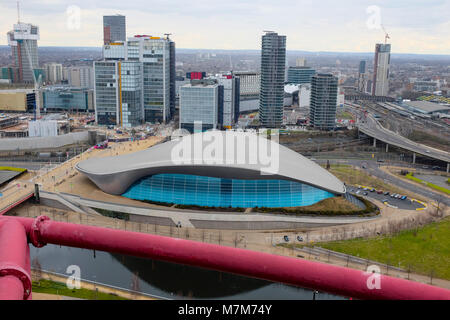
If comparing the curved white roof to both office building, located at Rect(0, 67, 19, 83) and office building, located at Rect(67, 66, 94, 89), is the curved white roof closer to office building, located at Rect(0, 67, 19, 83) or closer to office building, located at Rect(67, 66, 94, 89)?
office building, located at Rect(67, 66, 94, 89)

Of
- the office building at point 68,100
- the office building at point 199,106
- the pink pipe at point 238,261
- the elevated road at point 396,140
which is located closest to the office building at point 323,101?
the elevated road at point 396,140

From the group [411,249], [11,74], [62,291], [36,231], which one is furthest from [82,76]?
[36,231]

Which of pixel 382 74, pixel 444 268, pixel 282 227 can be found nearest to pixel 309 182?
pixel 282 227

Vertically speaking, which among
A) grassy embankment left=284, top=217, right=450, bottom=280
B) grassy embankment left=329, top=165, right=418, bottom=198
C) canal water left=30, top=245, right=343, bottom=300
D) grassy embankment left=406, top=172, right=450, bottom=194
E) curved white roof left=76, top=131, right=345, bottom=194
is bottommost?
canal water left=30, top=245, right=343, bottom=300

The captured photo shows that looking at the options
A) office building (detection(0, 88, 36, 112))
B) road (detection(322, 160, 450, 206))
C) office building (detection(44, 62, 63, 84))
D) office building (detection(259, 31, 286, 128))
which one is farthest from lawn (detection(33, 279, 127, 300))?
office building (detection(44, 62, 63, 84))

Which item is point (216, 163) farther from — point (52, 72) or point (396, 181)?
point (52, 72)

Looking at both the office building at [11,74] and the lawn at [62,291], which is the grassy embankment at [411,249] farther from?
the office building at [11,74]
